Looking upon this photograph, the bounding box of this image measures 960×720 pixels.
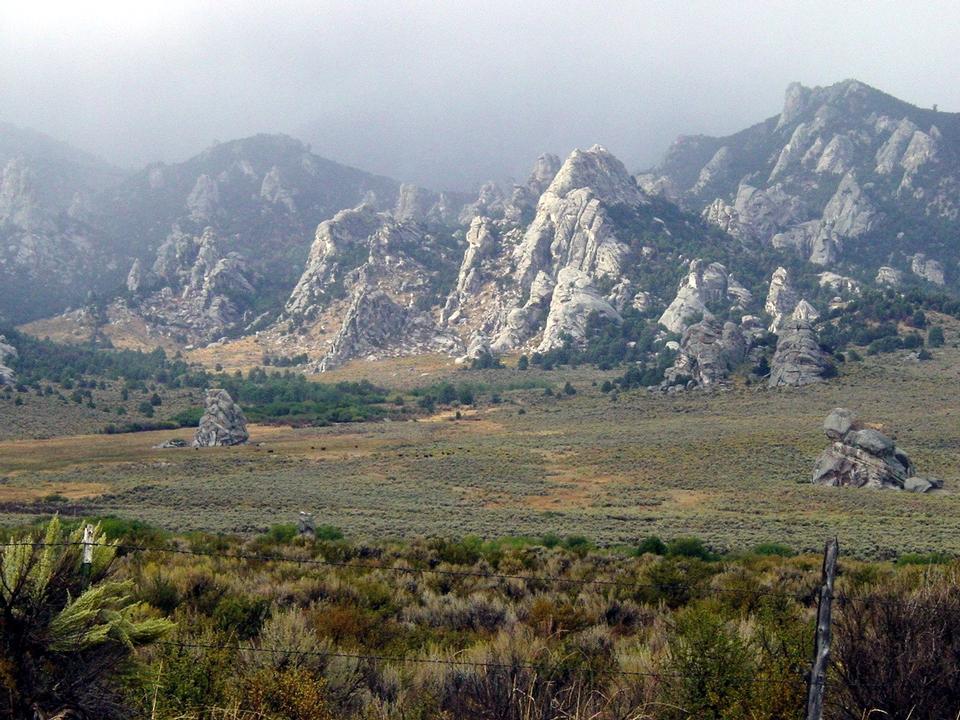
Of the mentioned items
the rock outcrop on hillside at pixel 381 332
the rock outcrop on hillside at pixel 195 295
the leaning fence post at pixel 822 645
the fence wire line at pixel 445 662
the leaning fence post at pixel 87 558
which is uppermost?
the rock outcrop on hillside at pixel 195 295

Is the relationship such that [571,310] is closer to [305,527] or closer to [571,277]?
[571,277]

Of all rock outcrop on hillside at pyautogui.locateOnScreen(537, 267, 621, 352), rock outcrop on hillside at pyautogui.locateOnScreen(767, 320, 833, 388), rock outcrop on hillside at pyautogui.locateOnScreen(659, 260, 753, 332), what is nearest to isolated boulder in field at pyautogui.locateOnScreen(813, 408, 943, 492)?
rock outcrop on hillside at pyautogui.locateOnScreen(767, 320, 833, 388)

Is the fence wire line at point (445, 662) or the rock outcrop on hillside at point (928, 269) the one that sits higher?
the rock outcrop on hillside at point (928, 269)

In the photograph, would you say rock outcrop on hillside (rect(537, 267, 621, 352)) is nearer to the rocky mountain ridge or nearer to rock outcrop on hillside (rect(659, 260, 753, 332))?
the rocky mountain ridge

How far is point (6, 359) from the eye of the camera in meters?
110

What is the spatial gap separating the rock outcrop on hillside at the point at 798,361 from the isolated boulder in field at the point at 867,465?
3245 centimetres

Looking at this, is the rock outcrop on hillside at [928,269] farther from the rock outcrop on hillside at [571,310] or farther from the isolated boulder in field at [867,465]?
the isolated boulder in field at [867,465]

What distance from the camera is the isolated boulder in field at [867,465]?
43.5 metres

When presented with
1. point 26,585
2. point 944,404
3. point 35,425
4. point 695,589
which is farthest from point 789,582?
point 35,425

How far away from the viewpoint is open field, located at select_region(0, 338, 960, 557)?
32.9 meters

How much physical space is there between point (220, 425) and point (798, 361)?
59.2 meters

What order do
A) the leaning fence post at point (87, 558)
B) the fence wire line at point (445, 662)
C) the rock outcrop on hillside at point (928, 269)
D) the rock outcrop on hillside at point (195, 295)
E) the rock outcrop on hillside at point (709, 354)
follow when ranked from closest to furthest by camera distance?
1. the leaning fence post at point (87, 558)
2. the fence wire line at point (445, 662)
3. the rock outcrop on hillside at point (709, 354)
4. the rock outcrop on hillside at point (928, 269)
5. the rock outcrop on hillside at point (195, 295)

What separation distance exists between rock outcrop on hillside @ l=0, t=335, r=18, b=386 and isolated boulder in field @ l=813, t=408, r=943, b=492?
9512 centimetres

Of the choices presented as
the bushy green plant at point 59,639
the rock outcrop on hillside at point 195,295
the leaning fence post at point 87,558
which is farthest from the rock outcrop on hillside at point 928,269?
the bushy green plant at point 59,639
